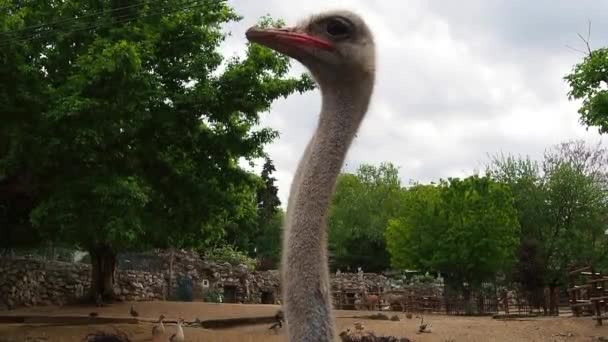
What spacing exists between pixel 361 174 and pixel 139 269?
37373 mm

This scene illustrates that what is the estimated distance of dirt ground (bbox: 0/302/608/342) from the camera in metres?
15.9

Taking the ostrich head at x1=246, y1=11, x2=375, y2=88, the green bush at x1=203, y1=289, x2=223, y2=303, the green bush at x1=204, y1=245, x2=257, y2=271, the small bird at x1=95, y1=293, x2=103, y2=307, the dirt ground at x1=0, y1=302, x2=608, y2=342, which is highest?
the green bush at x1=204, y1=245, x2=257, y2=271

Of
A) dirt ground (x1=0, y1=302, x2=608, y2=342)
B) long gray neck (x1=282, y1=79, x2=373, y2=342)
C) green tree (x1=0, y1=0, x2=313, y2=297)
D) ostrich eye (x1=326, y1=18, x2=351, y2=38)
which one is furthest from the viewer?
dirt ground (x1=0, y1=302, x2=608, y2=342)

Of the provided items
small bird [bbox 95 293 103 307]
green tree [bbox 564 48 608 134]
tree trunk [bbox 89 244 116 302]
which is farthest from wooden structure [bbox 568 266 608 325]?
small bird [bbox 95 293 103 307]

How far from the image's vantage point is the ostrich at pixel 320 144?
2.02 m

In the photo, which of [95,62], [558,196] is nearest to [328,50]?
[95,62]

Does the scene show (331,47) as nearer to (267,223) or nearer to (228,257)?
(228,257)

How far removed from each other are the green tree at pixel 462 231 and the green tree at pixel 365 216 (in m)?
6.86

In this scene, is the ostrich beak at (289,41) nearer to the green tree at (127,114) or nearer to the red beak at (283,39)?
the red beak at (283,39)

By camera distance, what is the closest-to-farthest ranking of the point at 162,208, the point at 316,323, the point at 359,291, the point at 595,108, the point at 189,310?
the point at 316,323, the point at 595,108, the point at 162,208, the point at 189,310, the point at 359,291

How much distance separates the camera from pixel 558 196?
35531mm

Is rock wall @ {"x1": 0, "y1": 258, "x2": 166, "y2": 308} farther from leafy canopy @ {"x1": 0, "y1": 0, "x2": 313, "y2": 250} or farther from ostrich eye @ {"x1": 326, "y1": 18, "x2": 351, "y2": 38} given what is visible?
ostrich eye @ {"x1": 326, "y1": 18, "x2": 351, "y2": 38}

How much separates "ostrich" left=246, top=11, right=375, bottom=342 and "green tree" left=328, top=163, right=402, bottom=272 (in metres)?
35.8

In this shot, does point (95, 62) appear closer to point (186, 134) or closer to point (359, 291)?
point (186, 134)
